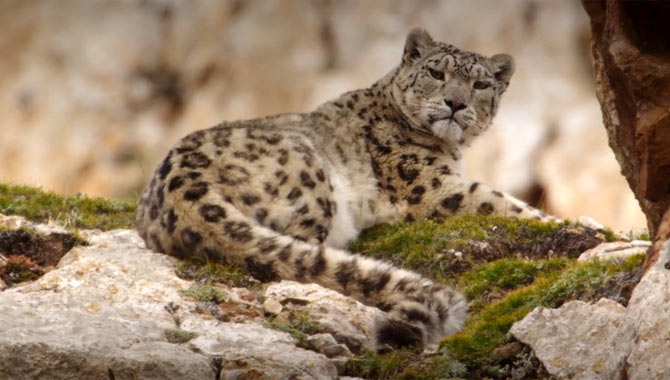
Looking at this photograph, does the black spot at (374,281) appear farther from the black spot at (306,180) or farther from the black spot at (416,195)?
the black spot at (416,195)

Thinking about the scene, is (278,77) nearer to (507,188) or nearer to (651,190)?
(507,188)

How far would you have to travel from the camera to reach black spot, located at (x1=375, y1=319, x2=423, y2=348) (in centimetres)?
756

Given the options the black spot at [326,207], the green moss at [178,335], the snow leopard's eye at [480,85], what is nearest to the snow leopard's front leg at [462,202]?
the snow leopard's eye at [480,85]

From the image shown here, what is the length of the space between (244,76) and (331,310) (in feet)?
75.1

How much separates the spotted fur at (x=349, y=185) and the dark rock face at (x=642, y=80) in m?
1.69

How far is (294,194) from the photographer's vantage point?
10.2m

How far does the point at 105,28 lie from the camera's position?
104 feet

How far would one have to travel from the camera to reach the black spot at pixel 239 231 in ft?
30.1

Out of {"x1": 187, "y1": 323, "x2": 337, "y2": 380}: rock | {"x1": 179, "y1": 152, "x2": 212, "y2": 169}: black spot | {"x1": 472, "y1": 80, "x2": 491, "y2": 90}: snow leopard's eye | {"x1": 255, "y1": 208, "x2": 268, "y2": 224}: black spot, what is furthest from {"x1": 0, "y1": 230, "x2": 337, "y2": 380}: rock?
{"x1": 472, "y1": 80, "x2": 491, "y2": 90}: snow leopard's eye

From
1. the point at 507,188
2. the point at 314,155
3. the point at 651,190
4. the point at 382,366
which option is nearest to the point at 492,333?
the point at 382,366

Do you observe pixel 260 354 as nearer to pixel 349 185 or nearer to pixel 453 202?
pixel 349 185

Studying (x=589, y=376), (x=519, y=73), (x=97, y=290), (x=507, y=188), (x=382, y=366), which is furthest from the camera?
(x=519, y=73)

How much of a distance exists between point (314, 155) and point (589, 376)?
4859 millimetres

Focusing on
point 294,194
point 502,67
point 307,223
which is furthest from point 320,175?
point 502,67
